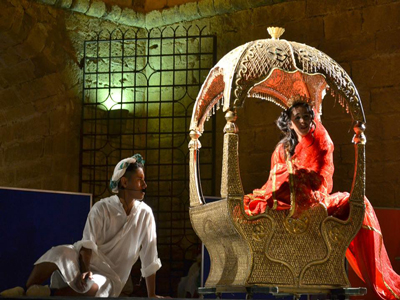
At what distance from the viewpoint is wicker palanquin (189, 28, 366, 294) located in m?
5.02

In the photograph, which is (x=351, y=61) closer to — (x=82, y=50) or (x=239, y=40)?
(x=239, y=40)

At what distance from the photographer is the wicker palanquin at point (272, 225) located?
502 cm

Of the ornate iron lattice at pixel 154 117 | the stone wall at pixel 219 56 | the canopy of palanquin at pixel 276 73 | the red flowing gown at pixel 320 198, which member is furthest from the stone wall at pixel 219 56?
the red flowing gown at pixel 320 198

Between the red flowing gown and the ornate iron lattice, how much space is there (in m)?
3.65

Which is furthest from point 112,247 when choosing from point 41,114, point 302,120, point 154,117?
point 41,114

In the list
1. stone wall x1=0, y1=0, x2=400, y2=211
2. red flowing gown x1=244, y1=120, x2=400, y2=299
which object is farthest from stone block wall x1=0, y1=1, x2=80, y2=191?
red flowing gown x1=244, y1=120, x2=400, y2=299

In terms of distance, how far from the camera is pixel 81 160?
927 centimetres

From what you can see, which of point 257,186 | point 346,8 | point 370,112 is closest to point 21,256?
point 257,186

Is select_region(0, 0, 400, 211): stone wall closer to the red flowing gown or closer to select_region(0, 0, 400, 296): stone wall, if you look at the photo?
select_region(0, 0, 400, 296): stone wall

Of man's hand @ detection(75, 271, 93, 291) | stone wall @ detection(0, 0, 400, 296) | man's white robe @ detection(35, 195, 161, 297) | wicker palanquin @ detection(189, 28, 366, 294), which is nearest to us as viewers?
wicker palanquin @ detection(189, 28, 366, 294)

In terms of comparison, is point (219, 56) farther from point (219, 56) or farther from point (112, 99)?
point (112, 99)

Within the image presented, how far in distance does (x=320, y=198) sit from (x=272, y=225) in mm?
417

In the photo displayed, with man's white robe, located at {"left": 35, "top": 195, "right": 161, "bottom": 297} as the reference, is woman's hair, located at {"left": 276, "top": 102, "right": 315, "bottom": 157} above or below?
above

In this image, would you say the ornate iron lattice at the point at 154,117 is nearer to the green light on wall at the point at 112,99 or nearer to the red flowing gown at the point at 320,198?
the green light on wall at the point at 112,99
